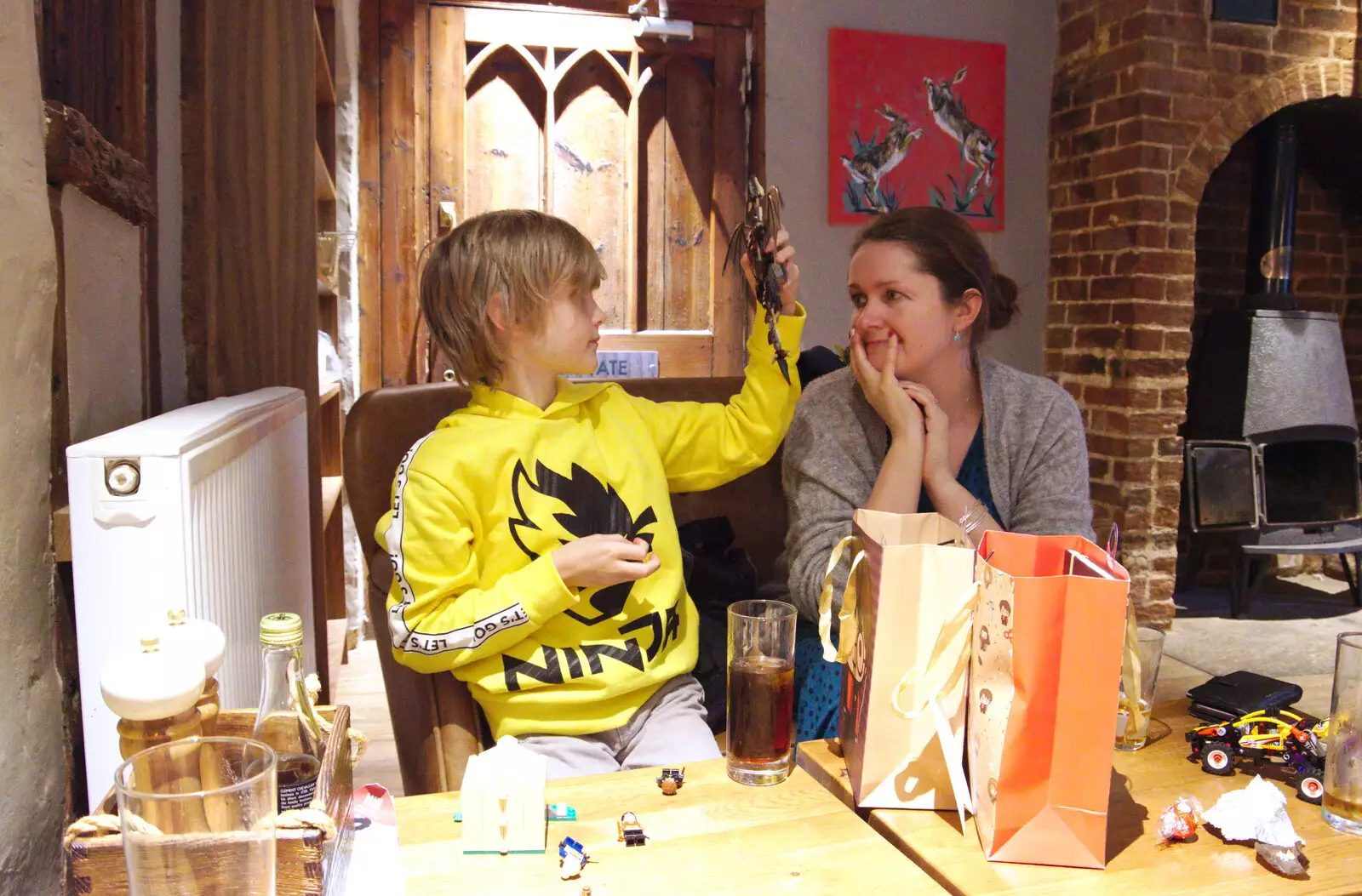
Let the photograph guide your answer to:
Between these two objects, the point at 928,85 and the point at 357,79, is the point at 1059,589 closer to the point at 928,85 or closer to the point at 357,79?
the point at 357,79

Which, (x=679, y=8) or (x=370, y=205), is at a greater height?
(x=679, y=8)

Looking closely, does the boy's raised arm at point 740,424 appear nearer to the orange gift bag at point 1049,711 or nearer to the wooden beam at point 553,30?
the orange gift bag at point 1049,711

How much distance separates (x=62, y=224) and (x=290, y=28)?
921mm

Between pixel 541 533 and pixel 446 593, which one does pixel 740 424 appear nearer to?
pixel 541 533

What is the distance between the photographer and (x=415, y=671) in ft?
4.57

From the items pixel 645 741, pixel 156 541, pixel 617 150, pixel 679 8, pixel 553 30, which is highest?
pixel 679 8

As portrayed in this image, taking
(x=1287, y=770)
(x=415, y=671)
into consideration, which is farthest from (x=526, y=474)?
(x=1287, y=770)

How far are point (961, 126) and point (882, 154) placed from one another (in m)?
0.33

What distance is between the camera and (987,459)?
1.68 m

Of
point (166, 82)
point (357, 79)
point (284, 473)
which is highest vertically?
point (357, 79)

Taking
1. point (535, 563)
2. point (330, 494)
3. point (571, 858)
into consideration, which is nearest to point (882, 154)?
point (330, 494)

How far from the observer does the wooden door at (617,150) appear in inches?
128

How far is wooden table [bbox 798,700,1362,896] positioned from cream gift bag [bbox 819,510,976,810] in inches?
1.2

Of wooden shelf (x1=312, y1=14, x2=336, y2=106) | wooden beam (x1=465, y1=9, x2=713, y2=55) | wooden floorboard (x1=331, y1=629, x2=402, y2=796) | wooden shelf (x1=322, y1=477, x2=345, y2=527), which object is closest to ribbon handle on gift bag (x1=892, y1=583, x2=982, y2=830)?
wooden floorboard (x1=331, y1=629, x2=402, y2=796)
